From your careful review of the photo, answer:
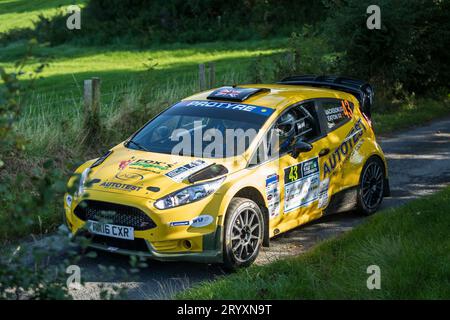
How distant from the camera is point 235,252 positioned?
301 inches

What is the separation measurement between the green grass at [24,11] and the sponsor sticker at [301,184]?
3543cm

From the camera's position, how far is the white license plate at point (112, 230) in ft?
24.0

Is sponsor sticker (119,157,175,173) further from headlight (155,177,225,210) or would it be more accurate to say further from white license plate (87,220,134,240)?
white license plate (87,220,134,240)

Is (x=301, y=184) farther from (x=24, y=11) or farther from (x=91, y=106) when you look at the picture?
(x=24, y=11)

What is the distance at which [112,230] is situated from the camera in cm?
736

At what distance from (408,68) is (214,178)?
11.5 meters

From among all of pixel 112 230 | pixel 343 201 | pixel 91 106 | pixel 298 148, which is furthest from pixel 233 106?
pixel 91 106

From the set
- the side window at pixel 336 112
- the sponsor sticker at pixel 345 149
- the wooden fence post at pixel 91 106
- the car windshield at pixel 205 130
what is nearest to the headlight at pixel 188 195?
the car windshield at pixel 205 130

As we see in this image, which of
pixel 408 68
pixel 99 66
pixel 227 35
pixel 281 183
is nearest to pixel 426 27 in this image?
pixel 408 68

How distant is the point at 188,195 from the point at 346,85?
4106 mm

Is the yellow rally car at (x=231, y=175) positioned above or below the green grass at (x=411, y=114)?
above

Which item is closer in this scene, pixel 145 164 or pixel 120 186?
pixel 120 186

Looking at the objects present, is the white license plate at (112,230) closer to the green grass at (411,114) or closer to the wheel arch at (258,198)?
the wheel arch at (258,198)

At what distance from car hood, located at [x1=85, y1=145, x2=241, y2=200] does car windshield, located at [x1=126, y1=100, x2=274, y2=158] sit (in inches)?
8.2
